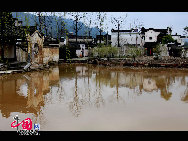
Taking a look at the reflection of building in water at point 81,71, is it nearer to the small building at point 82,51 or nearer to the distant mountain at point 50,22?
the distant mountain at point 50,22

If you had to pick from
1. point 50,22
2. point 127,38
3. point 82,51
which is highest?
point 50,22

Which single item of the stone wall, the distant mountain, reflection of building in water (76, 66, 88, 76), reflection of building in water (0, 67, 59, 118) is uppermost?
the distant mountain

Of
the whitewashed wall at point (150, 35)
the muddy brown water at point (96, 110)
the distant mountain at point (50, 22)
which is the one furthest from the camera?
the whitewashed wall at point (150, 35)

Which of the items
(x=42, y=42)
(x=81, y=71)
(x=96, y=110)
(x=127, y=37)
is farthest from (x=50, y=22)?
(x=96, y=110)

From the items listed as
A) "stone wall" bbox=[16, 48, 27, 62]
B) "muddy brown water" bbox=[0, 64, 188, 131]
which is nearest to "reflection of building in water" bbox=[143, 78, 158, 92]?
"muddy brown water" bbox=[0, 64, 188, 131]

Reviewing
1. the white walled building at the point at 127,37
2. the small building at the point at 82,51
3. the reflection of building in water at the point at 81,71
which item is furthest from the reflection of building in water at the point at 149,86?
the white walled building at the point at 127,37

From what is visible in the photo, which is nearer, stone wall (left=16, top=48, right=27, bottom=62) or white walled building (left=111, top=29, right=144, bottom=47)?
stone wall (left=16, top=48, right=27, bottom=62)

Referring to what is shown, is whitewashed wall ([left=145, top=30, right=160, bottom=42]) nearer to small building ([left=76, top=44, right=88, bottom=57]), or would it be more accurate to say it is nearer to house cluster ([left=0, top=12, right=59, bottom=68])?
small building ([left=76, top=44, right=88, bottom=57])

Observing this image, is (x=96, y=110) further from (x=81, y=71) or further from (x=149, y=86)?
(x=81, y=71)

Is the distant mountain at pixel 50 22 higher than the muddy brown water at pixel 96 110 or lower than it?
higher
